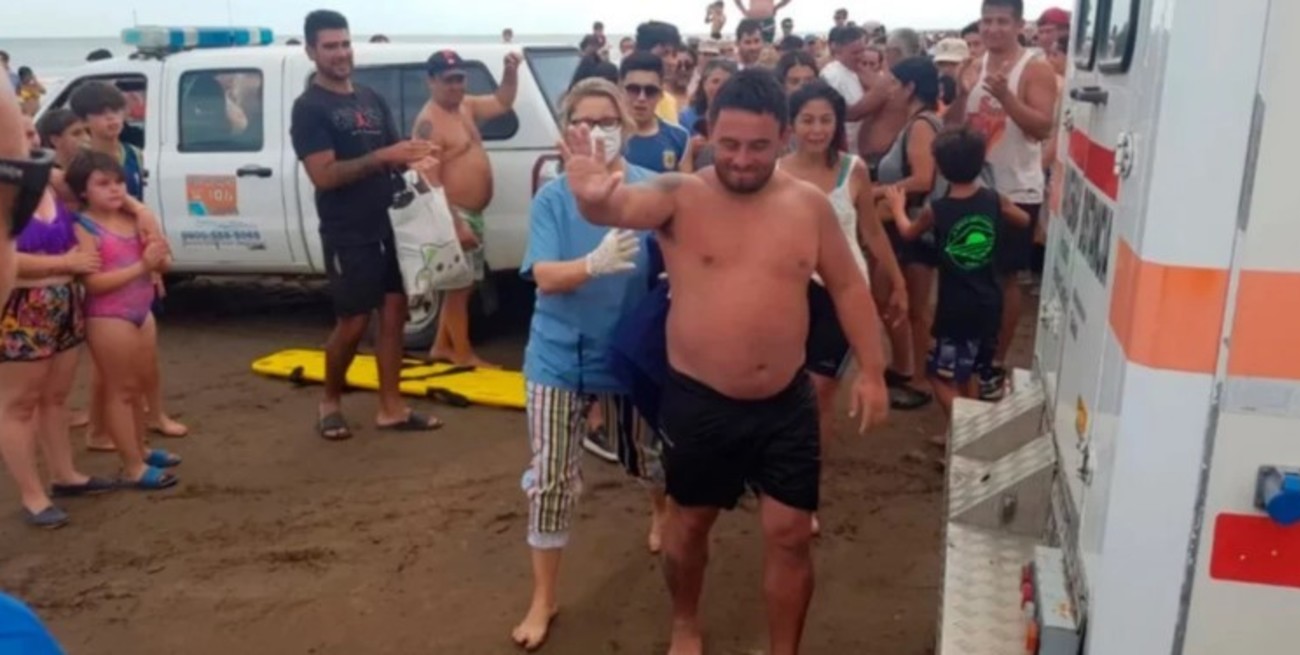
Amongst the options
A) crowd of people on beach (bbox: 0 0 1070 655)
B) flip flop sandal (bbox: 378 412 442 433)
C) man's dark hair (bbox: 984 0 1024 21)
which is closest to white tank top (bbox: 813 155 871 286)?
crowd of people on beach (bbox: 0 0 1070 655)

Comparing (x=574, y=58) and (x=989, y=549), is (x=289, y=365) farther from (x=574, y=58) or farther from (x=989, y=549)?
(x=989, y=549)

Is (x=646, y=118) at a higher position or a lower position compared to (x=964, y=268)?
higher

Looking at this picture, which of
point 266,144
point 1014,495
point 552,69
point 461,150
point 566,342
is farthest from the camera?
point 552,69

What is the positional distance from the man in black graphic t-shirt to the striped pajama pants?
2185 millimetres

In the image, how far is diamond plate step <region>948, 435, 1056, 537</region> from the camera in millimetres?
2996

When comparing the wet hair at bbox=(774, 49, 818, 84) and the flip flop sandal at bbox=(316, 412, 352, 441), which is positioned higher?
the wet hair at bbox=(774, 49, 818, 84)

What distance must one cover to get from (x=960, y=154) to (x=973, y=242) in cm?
36

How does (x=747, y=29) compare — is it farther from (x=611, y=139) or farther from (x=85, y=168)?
(x=611, y=139)

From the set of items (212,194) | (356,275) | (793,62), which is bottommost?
(356,275)

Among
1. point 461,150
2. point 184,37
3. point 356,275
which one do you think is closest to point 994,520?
point 356,275

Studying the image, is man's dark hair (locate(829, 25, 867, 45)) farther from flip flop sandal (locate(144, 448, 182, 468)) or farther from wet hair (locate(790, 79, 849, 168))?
flip flop sandal (locate(144, 448, 182, 468))

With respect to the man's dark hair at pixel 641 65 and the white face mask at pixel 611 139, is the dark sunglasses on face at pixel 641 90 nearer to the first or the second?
the man's dark hair at pixel 641 65

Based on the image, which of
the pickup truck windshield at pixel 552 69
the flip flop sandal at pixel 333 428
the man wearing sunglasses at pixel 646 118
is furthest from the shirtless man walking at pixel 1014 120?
the flip flop sandal at pixel 333 428

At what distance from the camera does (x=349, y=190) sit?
5.66 m
